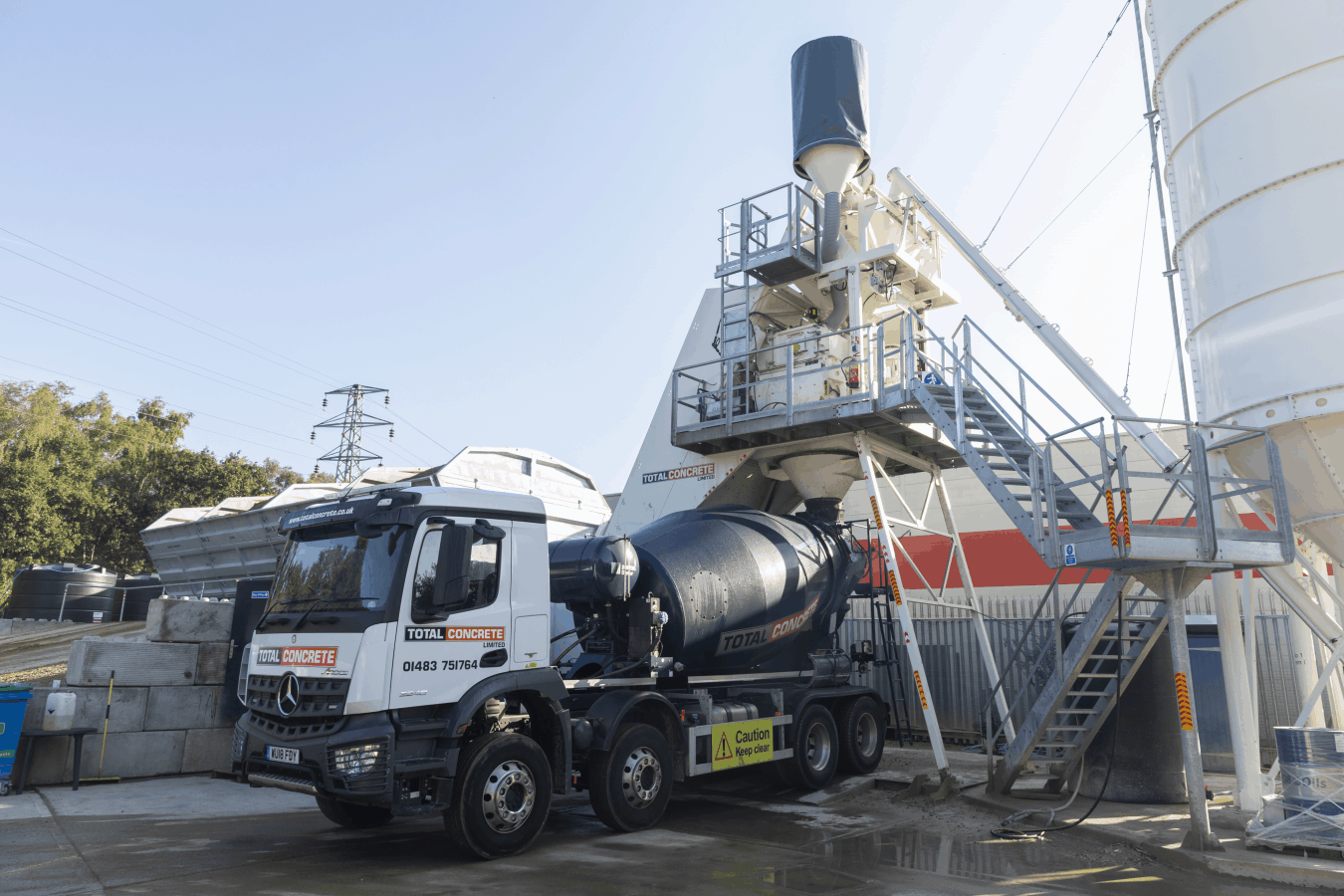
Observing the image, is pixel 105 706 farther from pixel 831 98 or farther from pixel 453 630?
pixel 831 98

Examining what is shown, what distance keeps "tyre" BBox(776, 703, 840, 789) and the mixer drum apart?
2.78 feet

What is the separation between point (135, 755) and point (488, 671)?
22.4 ft

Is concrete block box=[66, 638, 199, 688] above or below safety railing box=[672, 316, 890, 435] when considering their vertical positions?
below

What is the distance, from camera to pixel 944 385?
11648mm

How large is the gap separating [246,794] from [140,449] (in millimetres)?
37398

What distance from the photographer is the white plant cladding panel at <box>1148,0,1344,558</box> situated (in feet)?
25.3

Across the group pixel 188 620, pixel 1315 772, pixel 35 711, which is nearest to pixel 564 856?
pixel 1315 772

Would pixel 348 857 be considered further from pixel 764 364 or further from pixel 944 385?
pixel 764 364

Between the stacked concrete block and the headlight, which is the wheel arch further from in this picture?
the stacked concrete block

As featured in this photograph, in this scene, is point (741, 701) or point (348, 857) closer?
point (348, 857)

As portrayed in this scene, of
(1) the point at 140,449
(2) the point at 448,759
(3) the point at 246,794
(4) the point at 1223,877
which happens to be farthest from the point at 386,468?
(1) the point at 140,449

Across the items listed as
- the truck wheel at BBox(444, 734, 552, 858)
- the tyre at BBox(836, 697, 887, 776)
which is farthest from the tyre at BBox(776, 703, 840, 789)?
the truck wheel at BBox(444, 734, 552, 858)

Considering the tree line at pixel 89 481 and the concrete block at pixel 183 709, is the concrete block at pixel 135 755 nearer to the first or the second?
the concrete block at pixel 183 709

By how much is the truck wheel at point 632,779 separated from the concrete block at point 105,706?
6.90 meters
